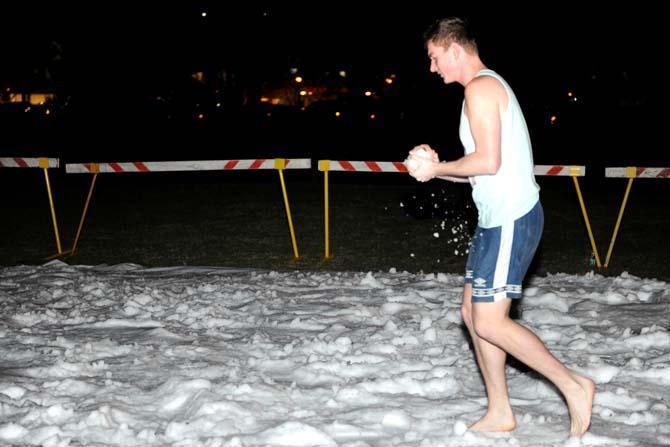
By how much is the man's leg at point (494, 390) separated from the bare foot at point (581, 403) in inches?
12.2

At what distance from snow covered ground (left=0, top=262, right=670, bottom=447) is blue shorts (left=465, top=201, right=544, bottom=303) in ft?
2.44

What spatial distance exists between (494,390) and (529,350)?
0.34m

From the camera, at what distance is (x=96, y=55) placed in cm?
5075

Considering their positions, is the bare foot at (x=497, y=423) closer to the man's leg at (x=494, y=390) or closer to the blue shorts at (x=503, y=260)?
the man's leg at (x=494, y=390)

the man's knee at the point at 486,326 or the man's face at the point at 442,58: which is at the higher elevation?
the man's face at the point at 442,58

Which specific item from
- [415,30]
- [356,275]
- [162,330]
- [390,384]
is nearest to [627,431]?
[390,384]

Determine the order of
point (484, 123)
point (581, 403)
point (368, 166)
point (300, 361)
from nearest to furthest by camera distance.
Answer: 1. point (484, 123)
2. point (581, 403)
3. point (300, 361)
4. point (368, 166)

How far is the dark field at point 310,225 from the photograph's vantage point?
401 inches

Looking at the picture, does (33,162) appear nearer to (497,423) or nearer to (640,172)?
(640,172)

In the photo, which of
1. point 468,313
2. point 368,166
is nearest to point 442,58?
point 468,313

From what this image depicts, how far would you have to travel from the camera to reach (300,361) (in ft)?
18.4

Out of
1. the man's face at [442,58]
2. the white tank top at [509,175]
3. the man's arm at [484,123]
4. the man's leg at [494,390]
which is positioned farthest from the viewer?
the man's leg at [494,390]

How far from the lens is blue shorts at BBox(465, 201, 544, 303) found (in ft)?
12.8

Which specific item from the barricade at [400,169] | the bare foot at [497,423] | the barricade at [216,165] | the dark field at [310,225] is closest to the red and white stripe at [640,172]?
the barricade at [400,169]
